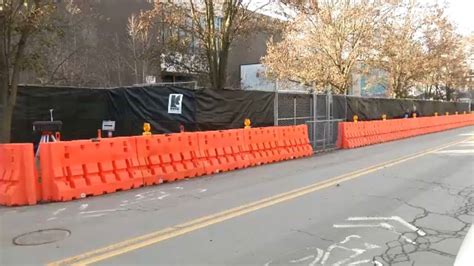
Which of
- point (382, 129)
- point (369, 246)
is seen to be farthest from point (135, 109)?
point (382, 129)

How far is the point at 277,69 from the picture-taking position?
34.1 meters

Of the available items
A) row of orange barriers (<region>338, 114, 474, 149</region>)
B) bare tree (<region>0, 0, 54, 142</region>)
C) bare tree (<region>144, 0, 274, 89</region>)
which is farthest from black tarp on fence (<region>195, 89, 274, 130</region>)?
bare tree (<region>0, 0, 54, 142</region>)

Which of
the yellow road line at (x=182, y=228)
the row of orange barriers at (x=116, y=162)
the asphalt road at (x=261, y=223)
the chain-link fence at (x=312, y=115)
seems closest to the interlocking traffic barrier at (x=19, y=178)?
the row of orange barriers at (x=116, y=162)

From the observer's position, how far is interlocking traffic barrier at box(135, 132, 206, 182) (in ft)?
Answer: 34.5

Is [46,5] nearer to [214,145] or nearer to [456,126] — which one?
[214,145]

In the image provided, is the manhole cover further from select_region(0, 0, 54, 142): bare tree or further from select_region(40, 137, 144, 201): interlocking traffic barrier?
select_region(0, 0, 54, 142): bare tree

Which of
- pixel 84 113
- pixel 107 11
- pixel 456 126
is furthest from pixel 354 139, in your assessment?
pixel 107 11

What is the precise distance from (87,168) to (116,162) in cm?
71

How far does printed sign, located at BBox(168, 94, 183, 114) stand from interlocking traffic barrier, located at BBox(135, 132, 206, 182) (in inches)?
129

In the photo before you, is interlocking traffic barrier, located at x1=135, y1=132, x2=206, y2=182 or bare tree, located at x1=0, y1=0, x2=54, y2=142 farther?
bare tree, located at x1=0, y1=0, x2=54, y2=142

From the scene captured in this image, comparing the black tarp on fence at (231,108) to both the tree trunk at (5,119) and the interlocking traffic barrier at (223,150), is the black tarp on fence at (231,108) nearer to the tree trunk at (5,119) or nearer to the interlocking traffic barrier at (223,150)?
the interlocking traffic barrier at (223,150)

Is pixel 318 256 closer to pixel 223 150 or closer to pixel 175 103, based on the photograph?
pixel 223 150

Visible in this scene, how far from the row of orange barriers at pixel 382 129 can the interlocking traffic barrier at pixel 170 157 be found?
922 cm

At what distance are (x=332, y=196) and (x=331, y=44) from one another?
22741 mm
